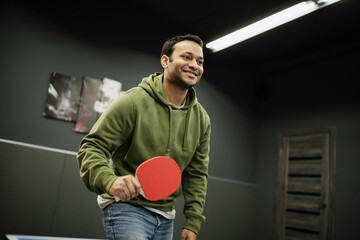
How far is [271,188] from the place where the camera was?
578cm

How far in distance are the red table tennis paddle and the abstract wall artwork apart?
10.2ft

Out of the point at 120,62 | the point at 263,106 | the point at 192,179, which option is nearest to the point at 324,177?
the point at 263,106

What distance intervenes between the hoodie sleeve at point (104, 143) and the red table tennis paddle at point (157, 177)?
111 mm

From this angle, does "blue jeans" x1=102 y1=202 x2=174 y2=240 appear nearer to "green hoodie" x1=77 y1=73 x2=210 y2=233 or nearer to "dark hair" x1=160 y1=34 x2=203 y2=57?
"green hoodie" x1=77 y1=73 x2=210 y2=233

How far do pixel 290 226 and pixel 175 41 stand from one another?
4531 millimetres

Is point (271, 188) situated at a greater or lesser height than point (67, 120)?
lesser

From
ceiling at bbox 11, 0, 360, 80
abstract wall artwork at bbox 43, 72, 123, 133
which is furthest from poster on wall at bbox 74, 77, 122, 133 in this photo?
ceiling at bbox 11, 0, 360, 80

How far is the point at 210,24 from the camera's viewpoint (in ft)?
16.0

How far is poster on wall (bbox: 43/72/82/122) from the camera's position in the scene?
3.96 metres

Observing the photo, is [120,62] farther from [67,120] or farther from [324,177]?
[324,177]

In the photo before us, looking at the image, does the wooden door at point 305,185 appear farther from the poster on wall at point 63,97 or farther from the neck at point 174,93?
the neck at point 174,93

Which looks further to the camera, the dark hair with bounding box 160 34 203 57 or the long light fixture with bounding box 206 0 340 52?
the long light fixture with bounding box 206 0 340 52

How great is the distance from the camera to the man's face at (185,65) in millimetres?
1648

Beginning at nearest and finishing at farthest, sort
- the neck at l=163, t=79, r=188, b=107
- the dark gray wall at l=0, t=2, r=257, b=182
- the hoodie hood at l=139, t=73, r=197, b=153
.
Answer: the hoodie hood at l=139, t=73, r=197, b=153, the neck at l=163, t=79, r=188, b=107, the dark gray wall at l=0, t=2, r=257, b=182
